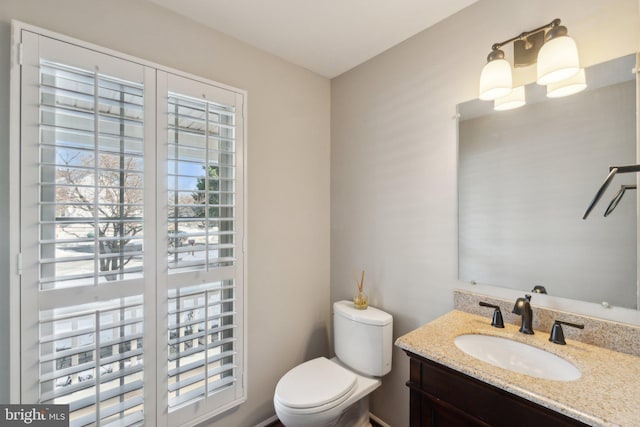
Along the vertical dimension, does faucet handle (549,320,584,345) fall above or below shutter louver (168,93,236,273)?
below

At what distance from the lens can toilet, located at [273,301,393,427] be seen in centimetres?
142

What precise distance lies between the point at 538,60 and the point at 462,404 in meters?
1.38

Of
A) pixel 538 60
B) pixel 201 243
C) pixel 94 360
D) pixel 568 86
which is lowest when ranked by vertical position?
pixel 94 360

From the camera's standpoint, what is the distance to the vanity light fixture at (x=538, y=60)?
111 centimetres

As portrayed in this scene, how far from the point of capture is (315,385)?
1545 millimetres

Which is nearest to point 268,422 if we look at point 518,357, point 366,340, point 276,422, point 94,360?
point 276,422

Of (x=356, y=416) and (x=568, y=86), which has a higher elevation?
(x=568, y=86)

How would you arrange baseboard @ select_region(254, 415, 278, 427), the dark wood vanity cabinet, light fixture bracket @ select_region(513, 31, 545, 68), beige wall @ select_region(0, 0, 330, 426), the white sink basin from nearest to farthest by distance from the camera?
the dark wood vanity cabinet < the white sink basin < light fixture bracket @ select_region(513, 31, 545, 68) < beige wall @ select_region(0, 0, 330, 426) < baseboard @ select_region(254, 415, 278, 427)

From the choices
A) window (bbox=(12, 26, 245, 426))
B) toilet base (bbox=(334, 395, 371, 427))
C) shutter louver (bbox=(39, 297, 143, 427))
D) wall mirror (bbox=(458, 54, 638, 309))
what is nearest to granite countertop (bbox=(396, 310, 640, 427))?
wall mirror (bbox=(458, 54, 638, 309))

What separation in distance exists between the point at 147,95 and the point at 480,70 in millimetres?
1682

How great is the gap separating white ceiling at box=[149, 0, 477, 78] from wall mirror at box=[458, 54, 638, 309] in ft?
1.93

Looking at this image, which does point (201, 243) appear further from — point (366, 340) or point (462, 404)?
point (462, 404)

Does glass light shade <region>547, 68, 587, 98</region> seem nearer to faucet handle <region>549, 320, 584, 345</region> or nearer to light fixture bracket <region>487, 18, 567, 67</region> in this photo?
light fixture bracket <region>487, 18, 567, 67</region>

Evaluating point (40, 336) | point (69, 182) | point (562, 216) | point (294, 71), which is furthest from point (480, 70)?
point (40, 336)
